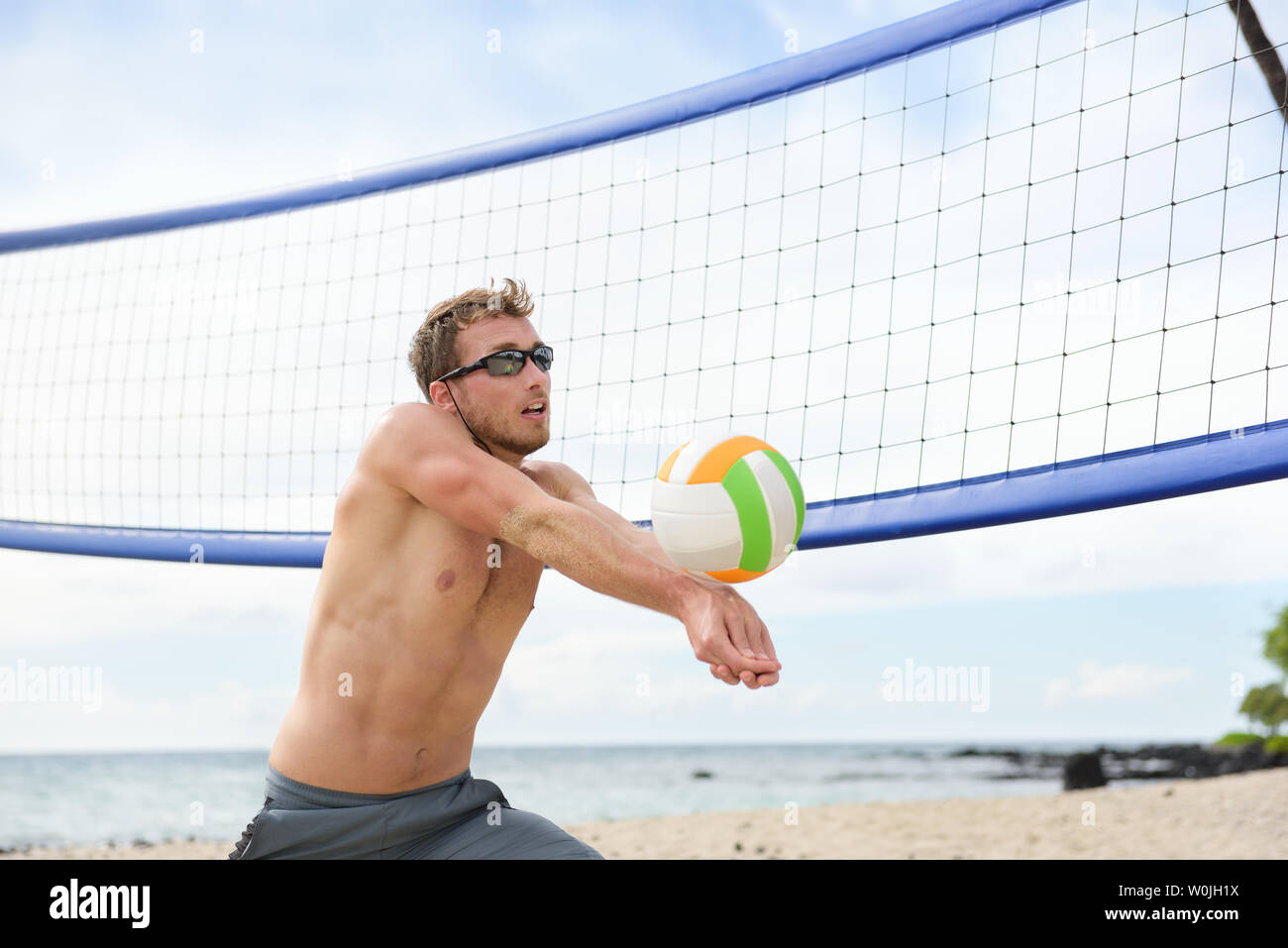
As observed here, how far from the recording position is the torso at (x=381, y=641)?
98.6 inches

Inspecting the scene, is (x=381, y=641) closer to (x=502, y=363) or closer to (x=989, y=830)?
(x=502, y=363)

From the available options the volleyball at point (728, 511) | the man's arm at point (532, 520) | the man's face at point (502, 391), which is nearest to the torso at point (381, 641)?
the man's arm at point (532, 520)

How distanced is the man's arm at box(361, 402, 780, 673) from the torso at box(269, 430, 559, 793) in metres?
0.14

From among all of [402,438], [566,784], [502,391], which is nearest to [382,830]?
[402,438]

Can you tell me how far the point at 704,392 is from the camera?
155 inches

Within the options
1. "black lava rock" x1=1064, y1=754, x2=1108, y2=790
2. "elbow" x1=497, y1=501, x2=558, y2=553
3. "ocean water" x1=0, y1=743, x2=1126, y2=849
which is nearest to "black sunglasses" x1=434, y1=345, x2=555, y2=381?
"elbow" x1=497, y1=501, x2=558, y2=553

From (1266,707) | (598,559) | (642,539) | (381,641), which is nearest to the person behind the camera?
(598,559)

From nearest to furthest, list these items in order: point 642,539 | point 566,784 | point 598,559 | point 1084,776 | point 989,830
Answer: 1. point 598,559
2. point 642,539
3. point 989,830
4. point 1084,776
5. point 566,784

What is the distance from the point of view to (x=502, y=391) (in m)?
2.51

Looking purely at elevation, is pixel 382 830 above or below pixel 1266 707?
above

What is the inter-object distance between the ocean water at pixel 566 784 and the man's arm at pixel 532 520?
1261cm

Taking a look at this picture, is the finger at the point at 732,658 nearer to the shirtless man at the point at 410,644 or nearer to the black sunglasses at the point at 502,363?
the shirtless man at the point at 410,644

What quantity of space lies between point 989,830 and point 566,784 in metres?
14.9
